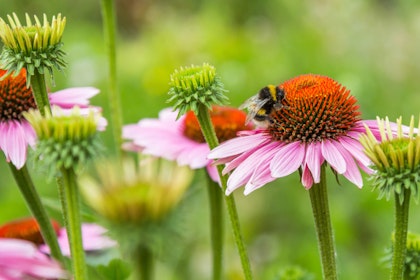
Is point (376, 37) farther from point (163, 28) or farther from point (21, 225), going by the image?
point (21, 225)

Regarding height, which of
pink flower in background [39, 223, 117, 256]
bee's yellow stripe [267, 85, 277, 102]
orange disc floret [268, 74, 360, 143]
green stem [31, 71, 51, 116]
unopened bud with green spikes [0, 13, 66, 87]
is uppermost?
unopened bud with green spikes [0, 13, 66, 87]

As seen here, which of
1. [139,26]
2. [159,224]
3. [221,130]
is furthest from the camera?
[139,26]

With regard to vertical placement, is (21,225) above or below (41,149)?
below

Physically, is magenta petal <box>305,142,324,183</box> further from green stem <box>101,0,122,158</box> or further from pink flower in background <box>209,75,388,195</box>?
green stem <box>101,0,122,158</box>

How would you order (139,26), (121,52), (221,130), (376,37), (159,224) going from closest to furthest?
(159,224), (221,130), (376,37), (121,52), (139,26)

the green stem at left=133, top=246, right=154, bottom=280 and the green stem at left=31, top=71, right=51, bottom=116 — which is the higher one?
the green stem at left=31, top=71, right=51, bottom=116

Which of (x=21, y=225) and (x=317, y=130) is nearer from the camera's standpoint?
(x=317, y=130)

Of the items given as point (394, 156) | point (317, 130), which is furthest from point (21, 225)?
point (394, 156)

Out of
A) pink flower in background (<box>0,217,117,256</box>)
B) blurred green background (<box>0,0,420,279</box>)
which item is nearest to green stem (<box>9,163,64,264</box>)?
pink flower in background (<box>0,217,117,256</box>)
